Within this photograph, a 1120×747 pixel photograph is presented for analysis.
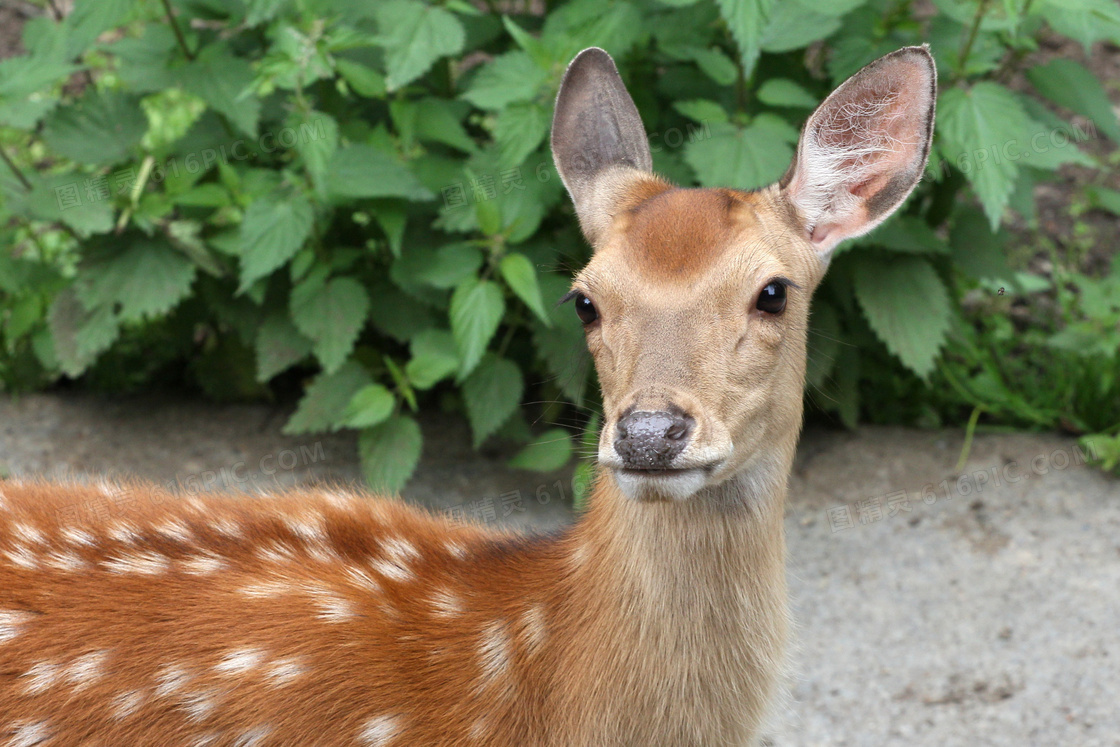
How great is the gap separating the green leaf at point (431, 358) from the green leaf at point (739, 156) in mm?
1192

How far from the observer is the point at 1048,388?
5488mm

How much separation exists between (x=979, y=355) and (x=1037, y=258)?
1227mm

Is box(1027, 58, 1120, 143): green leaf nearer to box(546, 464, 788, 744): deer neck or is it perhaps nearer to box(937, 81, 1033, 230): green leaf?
box(937, 81, 1033, 230): green leaf

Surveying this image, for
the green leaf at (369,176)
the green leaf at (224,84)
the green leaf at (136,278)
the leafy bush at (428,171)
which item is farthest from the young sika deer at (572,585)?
the green leaf at (224,84)

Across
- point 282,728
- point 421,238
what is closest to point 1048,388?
point 421,238

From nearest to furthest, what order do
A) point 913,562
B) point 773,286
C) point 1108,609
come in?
point 773,286 → point 1108,609 → point 913,562

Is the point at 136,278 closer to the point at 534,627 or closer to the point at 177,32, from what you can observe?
the point at 177,32

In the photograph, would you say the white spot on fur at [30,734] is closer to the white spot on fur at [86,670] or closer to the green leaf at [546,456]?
the white spot on fur at [86,670]

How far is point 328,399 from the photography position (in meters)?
4.78

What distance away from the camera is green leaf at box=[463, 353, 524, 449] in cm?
468

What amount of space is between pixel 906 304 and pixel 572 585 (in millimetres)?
2460

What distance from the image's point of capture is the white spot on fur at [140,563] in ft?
9.20

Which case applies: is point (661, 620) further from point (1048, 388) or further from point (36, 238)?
point (36, 238)

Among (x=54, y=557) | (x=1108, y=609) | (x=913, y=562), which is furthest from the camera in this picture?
(x=913, y=562)
